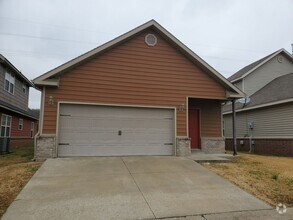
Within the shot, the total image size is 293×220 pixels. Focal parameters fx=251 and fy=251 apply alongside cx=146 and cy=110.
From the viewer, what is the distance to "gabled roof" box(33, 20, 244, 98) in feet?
32.6

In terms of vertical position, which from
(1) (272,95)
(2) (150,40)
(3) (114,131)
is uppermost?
(2) (150,40)

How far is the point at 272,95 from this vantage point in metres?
16.4

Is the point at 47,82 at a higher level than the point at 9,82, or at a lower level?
lower

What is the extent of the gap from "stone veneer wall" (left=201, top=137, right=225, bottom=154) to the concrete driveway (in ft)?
14.2

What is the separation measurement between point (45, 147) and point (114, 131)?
9.21ft

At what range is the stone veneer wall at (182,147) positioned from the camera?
11.1 metres

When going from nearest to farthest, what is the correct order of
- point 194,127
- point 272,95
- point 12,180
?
1. point 12,180
2. point 194,127
3. point 272,95

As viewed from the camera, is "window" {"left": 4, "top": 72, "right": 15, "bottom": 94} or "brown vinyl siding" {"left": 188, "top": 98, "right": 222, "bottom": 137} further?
"window" {"left": 4, "top": 72, "right": 15, "bottom": 94}

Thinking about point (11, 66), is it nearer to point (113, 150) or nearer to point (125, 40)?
point (125, 40)

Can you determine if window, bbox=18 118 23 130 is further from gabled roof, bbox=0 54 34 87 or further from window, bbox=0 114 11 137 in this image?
gabled roof, bbox=0 54 34 87

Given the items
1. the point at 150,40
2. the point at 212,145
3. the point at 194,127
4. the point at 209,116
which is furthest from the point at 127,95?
the point at 212,145

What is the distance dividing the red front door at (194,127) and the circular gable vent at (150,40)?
13.2ft

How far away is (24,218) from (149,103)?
7.42 meters

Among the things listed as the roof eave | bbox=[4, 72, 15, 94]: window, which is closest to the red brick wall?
the roof eave
